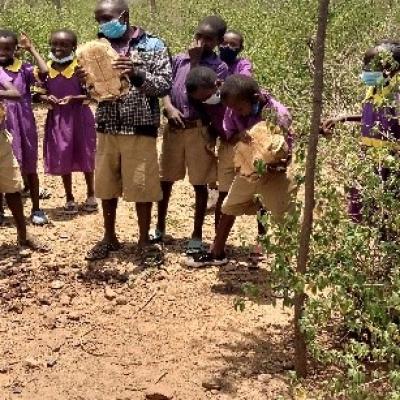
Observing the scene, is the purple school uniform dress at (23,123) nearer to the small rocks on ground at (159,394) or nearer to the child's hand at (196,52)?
the child's hand at (196,52)

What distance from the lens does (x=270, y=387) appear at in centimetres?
316

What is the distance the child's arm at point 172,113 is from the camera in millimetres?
4426

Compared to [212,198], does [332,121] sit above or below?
above

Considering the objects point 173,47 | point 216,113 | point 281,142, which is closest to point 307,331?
point 281,142

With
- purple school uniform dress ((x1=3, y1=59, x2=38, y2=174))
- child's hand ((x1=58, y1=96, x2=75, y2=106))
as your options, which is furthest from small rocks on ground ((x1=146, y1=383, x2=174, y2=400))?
child's hand ((x1=58, y1=96, x2=75, y2=106))

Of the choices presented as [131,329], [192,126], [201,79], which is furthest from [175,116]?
[131,329]

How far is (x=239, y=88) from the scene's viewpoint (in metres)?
3.82

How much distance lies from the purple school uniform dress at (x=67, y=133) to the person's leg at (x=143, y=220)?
54.3 inches

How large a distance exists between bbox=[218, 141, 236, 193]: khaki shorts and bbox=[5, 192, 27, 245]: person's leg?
1.41 meters

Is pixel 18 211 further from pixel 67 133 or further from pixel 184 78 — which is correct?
pixel 184 78

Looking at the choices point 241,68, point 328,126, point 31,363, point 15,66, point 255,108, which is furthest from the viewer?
point 15,66

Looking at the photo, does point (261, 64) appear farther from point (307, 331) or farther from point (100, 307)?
point (307, 331)

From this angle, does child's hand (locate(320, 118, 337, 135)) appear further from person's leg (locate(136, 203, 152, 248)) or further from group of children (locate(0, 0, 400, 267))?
person's leg (locate(136, 203, 152, 248))

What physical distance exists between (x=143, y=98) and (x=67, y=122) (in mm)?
1582
